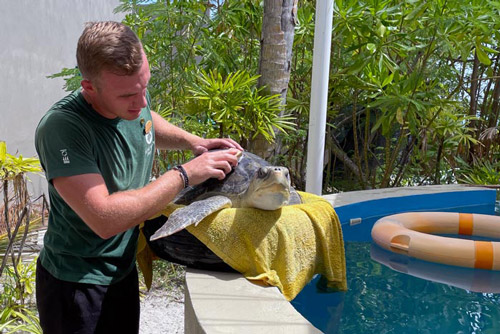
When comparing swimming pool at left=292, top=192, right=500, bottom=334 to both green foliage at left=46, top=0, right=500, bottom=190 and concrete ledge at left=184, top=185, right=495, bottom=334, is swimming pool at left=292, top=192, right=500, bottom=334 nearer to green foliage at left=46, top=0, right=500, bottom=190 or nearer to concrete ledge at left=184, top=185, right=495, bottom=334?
concrete ledge at left=184, top=185, right=495, bottom=334

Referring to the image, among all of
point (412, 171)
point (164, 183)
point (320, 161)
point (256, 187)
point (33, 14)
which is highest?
point (33, 14)

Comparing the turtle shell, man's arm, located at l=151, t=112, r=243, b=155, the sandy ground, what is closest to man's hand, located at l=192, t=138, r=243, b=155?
man's arm, located at l=151, t=112, r=243, b=155

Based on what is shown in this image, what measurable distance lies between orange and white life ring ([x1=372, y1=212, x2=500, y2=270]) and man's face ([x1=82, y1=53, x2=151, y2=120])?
7.19ft

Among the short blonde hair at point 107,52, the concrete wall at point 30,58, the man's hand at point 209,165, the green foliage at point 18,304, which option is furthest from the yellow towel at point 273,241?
the concrete wall at point 30,58

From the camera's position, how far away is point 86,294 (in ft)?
4.35

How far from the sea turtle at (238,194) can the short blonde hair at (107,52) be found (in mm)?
555

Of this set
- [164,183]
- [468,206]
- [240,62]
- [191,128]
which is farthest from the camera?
[240,62]

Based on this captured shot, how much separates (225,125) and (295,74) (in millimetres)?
1658

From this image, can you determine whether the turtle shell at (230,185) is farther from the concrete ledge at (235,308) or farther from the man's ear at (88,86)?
the man's ear at (88,86)

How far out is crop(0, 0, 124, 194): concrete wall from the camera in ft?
14.2

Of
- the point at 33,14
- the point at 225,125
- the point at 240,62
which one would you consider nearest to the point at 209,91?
the point at 225,125

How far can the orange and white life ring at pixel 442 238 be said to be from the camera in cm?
274

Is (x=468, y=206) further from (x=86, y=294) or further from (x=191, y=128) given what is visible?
(x=86, y=294)

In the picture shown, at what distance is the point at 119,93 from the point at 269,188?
649mm
